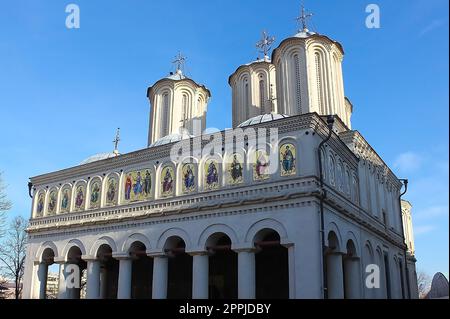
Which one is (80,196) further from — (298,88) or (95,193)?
(298,88)

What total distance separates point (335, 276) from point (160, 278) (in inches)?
273

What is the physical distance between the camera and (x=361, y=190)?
21.2 metres

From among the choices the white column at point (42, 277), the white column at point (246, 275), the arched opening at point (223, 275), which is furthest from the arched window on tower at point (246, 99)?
the white column at point (42, 277)

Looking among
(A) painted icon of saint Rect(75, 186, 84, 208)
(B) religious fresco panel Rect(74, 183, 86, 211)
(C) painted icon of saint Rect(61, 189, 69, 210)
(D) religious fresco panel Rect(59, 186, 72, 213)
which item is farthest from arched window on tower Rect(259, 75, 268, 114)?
(C) painted icon of saint Rect(61, 189, 69, 210)

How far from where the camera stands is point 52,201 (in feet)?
78.4

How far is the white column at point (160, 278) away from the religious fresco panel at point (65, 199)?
6.60 m

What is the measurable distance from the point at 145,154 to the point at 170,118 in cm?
826

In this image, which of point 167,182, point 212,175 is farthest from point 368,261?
point 167,182

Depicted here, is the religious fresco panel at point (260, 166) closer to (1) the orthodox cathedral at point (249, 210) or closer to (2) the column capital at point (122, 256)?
(1) the orthodox cathedral at point (249, 210)

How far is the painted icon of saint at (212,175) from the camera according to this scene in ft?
60.3

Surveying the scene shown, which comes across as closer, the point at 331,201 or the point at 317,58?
the point at 331,201

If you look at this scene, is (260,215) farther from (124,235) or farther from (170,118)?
(170,118)

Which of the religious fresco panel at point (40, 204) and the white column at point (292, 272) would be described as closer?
the white column at point (292, 272)
